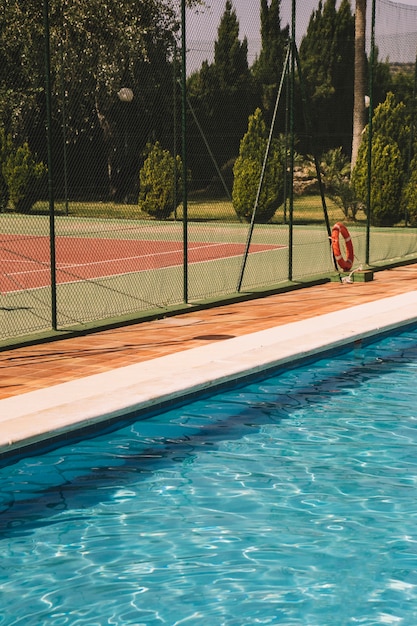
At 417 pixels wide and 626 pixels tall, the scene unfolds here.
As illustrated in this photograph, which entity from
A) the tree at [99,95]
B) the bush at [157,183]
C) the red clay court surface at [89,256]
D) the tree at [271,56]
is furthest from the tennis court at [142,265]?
the tree at [271,56]

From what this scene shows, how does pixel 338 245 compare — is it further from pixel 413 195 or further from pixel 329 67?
pixel 329 67

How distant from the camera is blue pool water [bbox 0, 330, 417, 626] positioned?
16.4ft

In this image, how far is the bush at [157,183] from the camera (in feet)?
61.0

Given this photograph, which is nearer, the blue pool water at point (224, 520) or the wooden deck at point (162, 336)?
the blue pool water at point (224, 520)

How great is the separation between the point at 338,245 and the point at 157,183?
7464 mm

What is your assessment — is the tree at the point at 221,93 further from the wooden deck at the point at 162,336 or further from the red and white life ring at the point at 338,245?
the wooden deck at the point at 162,336

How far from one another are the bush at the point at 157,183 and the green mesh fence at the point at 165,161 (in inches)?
2.9

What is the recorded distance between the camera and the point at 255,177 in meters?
26.0

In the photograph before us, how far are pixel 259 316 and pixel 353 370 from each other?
2443mm

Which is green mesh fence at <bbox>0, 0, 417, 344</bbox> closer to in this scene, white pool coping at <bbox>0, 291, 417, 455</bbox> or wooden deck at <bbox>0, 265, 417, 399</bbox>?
wooden deck at <bbox>0, 265, 417, 399</bbox>

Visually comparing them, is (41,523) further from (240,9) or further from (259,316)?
(240,9)

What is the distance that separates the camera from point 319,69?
1626 inches

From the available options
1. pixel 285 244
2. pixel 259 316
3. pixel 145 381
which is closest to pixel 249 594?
pixel 145 381

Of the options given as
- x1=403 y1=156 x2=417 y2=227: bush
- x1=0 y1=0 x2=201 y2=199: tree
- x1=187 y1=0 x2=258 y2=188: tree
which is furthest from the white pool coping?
x1=403 y1=156 x2=417 y2=227: bush
